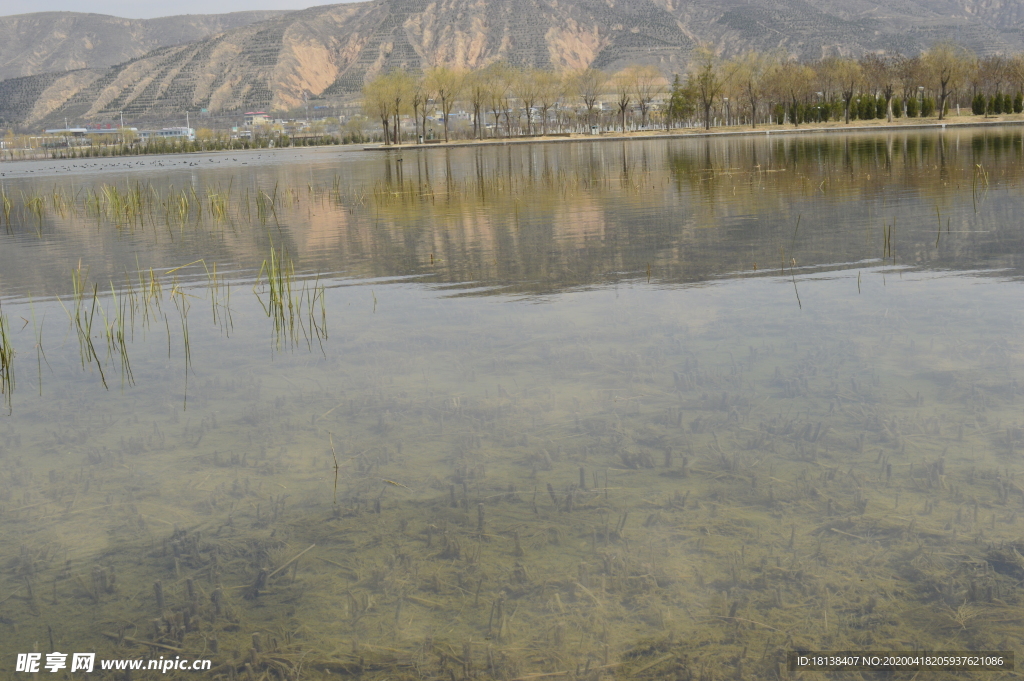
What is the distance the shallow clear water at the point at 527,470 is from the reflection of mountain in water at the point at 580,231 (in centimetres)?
40

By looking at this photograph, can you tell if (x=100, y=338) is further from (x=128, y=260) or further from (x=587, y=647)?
(x=587, y=647)

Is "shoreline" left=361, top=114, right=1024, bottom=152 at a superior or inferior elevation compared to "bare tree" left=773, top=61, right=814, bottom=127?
inferior

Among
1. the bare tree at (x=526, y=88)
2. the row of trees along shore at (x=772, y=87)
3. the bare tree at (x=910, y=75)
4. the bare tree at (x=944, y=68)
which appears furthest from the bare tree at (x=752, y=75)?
the bare tree at (x=526, y=88)

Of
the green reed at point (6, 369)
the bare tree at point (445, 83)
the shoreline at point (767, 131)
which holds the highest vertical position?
the bare tree at point (445, 83)

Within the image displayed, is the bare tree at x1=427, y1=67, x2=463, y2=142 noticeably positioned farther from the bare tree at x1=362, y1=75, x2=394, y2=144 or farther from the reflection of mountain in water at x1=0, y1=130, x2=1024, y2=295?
the reflection of mountain in water at x1=0, y1=130, x2=1024, y2=295

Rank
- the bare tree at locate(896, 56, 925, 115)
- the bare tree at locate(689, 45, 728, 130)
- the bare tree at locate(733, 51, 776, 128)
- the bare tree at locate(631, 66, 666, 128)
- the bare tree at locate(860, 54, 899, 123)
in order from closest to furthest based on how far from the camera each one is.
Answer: the bare tree at locate(896, 56, 925, 115) < the bare tree at locate(860, 54, 899, 123) < the bare tree at locate(689, 45, 728, 130) < the bare tree at locate(733, 51, 776, 128) < the bare tree at locate(631, 66, 666, 128)

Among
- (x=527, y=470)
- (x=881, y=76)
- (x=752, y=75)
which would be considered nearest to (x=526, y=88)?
(x=752, y=75)

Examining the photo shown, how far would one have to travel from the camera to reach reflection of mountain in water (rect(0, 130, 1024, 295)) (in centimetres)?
1104

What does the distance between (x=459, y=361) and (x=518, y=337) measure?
0.82 m

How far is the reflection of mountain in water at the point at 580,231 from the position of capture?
11039 millimetres

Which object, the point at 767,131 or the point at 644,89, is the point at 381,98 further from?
the point at 644,89

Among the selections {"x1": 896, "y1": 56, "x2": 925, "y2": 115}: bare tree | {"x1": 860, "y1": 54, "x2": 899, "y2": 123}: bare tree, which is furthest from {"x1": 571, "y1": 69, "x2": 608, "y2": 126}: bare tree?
{"x1": 896, "y1": 56, "x2": 925, "y2": 115}: bare tree

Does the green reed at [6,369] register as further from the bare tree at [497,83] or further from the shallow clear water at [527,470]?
the bare tree at [497,83]

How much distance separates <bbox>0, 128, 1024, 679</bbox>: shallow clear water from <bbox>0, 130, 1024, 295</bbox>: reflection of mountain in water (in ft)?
1.31
